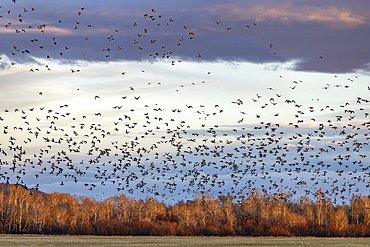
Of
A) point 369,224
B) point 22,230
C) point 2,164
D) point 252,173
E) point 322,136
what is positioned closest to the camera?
point 2,164

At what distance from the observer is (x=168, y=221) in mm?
136000

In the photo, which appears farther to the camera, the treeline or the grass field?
the treeline

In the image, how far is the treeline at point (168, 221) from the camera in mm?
119062

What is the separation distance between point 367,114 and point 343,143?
643 inches

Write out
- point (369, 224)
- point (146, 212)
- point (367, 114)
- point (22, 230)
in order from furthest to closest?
point (146, 212), point (369, 224), point (22, 230), point (367, 114)

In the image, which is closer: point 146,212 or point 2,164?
point 2,164

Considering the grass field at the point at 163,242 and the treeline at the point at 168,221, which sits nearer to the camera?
the grass field at the point at 163,242

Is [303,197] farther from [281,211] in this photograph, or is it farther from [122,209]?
[122,209]

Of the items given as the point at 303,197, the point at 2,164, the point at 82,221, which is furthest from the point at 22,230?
the point at 303,197

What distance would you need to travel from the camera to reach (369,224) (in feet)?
416

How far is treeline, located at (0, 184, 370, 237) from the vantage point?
119062 mm

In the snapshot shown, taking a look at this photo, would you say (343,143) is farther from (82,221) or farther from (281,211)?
(82,221)

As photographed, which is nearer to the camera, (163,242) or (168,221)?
(163,242)

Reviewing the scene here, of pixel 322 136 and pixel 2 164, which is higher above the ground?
pixel 322 136
